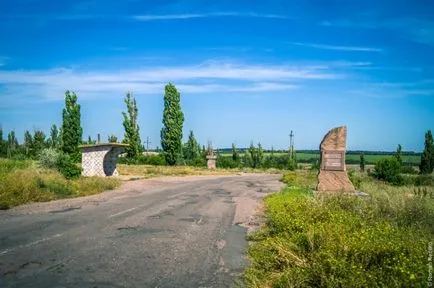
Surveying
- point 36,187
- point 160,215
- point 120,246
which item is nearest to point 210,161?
point 36,187

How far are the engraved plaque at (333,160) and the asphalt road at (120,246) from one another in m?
6.62

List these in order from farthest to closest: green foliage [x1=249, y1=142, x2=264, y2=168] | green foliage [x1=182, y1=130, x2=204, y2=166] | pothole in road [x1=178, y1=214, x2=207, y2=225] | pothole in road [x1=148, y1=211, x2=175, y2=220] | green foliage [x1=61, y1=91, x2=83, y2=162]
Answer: green foliage [x1=249, y1=142, x2=264, y2=168] < green foliage [x1=182, y1=130, x2=204, y2=166] < green foliage [x1=61, y1=91, x2=83, y2=162] < pothole in road [x1=148, y1=211, x2=175, y2=220] < pothole in road [x1=178, y1=214, x2=207, y2=225]

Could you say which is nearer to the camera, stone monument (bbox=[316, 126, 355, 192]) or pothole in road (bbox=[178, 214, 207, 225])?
pothole in road (bbox=[178, 214, 207, 225])

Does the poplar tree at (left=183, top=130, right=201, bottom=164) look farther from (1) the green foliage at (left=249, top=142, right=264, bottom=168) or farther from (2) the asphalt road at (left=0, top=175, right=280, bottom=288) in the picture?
(2) the asphalt road at (left=0, top=175, right=280, bottom=288)

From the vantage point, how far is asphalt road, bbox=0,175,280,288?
7039mm

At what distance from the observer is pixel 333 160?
21.0 meters

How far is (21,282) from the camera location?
21.4 feet

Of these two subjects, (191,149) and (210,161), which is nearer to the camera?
(210,161)

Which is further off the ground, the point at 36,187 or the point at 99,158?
the point at 99,158

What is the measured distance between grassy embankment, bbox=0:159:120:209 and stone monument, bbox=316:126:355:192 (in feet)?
39.8

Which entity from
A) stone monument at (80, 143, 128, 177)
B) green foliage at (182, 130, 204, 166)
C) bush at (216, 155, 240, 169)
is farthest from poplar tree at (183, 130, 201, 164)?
stone monument at (80, 143, 128, 177)

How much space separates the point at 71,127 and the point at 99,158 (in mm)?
12919

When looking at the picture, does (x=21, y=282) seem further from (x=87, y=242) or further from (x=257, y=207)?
(x=257, y=207)

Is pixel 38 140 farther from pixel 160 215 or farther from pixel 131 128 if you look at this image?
pixel 160 215
